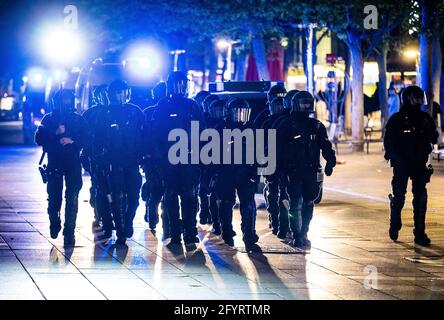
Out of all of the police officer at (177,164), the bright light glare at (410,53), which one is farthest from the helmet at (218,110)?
the bright light glare at (410,53)

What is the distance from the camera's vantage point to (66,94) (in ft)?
47.9

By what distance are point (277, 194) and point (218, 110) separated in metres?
1.71

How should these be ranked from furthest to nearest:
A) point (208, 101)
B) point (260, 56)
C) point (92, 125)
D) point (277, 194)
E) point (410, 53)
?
point (410, 53) < point (260, 56) < point (208, 101) < point (277, 194) < point (92, 125)

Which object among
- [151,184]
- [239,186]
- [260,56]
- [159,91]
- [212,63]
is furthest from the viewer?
[212,63]

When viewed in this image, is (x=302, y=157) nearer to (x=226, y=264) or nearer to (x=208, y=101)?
(x=226, y=264)

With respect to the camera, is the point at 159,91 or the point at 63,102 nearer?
the point at 63,102

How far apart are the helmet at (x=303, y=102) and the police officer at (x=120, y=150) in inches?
76.8

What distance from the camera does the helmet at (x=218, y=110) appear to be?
1512cm

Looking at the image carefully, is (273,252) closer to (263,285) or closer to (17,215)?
(263,285)

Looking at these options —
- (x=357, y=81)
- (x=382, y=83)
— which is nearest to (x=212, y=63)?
(x=382, y=83)

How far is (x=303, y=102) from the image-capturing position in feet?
47.5

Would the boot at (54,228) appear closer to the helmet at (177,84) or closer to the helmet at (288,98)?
the helmet at (177,84)

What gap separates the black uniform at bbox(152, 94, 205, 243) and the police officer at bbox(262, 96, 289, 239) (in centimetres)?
108
